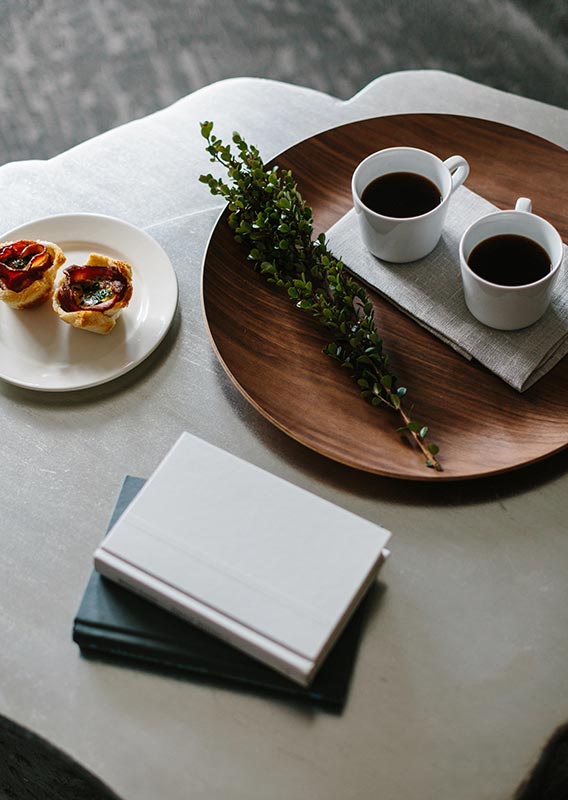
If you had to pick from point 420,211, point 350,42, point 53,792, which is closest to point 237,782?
point 53,792

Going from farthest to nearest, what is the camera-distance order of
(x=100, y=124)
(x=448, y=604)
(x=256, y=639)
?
(x=100, y=124)
(x=448, y=604)
(x=256, y=639)

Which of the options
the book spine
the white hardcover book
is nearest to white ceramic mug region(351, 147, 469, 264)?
the white hardcover book

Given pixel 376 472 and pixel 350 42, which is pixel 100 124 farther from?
pixel 376 472

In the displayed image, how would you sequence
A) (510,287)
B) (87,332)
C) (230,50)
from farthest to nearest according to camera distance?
(230,50) → (87,332) → (510,287)

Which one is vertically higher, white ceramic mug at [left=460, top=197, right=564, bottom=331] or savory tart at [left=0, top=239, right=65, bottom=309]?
white ceramic mug at [left=460, top=197, right=564, bottom=331]

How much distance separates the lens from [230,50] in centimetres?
236

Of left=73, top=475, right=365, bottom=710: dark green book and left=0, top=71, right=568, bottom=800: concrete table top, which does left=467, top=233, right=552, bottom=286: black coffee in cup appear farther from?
left=73, top=475, right=365, bottom=710: dark green book

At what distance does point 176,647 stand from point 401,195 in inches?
23.5

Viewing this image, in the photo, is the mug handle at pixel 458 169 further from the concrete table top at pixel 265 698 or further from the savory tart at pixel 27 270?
the savory tart at pixel 27 270

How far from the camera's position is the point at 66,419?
0.99 metres

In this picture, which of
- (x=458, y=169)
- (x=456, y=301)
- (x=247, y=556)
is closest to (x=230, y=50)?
(x=458, y=169)

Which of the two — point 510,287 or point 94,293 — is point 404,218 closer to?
point 510,287

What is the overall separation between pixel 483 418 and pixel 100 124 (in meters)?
1.64

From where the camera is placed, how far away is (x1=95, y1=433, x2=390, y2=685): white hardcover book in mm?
756
